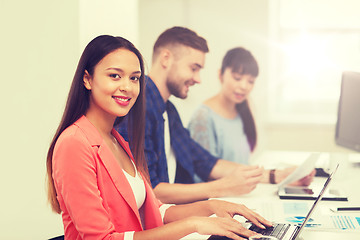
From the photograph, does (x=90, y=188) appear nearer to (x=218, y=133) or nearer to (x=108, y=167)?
(x=108, y=167)

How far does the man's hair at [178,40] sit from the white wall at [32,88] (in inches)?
28.7

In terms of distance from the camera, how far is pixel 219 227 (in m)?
1.29

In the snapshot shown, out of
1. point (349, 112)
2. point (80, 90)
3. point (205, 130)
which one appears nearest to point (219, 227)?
point (80, 90)

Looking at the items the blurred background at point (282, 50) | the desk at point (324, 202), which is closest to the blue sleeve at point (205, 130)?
the blurred background at point (282, 50)

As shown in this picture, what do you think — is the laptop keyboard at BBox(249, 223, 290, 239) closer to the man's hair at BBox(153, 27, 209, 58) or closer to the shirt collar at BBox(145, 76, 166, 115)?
the shirt collar at BBox(145, 76, 166, 115)

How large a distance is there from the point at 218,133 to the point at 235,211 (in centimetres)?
200

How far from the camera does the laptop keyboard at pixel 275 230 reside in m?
1.42

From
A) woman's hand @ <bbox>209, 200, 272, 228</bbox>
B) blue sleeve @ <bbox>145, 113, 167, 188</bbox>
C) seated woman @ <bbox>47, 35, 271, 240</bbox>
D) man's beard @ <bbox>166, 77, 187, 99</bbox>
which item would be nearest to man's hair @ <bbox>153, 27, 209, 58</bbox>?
man's beard @ <bbox>166, 77, 187, 99</bbox>

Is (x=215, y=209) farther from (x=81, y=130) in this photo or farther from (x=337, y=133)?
(x=337, y=133)

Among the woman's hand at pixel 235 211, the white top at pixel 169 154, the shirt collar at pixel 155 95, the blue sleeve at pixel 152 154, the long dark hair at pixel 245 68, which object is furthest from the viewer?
the long dark hair at pixel 245 68

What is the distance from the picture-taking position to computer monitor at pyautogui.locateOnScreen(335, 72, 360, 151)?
281cm

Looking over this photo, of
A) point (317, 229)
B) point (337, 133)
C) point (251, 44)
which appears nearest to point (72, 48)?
point (317, 229)

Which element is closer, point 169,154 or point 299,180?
point 299,180

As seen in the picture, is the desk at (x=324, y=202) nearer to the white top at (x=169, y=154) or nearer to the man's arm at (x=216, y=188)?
the man's arm at (x=216, y=188)
